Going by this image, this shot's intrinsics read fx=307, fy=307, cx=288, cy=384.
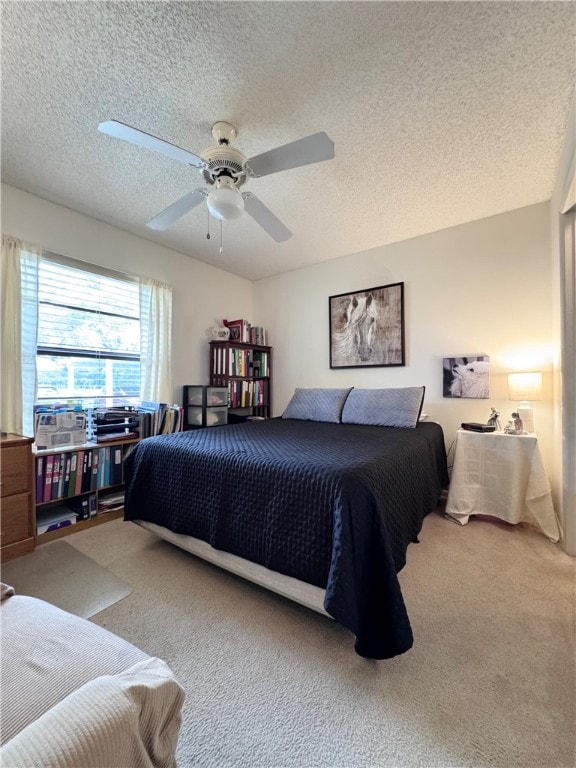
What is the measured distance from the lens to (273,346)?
161 inches

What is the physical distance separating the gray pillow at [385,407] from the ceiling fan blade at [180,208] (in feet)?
6.69

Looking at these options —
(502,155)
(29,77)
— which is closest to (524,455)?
(502,155)

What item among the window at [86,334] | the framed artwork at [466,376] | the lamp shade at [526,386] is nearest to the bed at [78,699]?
the window at [86,334]

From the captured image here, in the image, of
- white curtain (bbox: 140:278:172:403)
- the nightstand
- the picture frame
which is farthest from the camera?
the picture frame

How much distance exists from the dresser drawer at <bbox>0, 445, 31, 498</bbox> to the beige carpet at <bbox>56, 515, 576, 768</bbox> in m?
0.76

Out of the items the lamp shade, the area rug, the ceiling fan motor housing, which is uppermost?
the ceiling fan motor housing

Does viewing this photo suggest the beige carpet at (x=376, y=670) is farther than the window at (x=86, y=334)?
No

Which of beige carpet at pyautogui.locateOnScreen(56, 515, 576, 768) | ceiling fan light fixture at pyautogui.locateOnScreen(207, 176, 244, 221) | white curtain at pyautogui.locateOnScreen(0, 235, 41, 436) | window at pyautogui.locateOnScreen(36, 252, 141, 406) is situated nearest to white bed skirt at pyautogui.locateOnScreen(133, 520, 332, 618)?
beige carpet at pyautogui.locateOnScreen(56, 515, 576, 768)

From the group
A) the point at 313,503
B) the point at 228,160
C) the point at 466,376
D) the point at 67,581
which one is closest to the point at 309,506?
the point at 313,503

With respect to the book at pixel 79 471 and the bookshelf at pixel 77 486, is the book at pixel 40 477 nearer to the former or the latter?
the bookshelf at pixel 77 486

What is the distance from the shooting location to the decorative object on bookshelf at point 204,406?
316 centimetres

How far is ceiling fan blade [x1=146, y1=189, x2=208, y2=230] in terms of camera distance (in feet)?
5.69

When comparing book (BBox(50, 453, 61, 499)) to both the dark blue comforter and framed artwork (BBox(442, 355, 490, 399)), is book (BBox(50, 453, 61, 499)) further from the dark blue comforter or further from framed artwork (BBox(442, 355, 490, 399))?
framed artwork (BBox(442, 355, 490, 399))

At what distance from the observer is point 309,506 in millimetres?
1302
